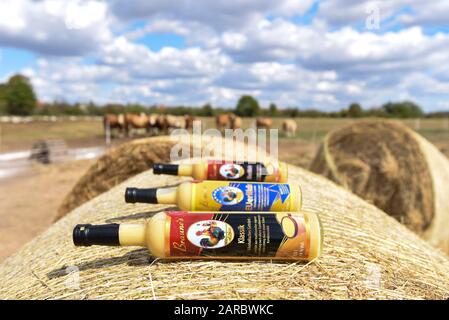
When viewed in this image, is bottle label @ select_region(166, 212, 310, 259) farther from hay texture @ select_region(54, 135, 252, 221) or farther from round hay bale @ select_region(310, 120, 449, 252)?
round hay bale @ select_region(310, 120, 449, 252)

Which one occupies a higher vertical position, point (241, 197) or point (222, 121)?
point (222, 121)

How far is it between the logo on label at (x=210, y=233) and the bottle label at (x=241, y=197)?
43cm

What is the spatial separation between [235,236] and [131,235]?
0.55 m

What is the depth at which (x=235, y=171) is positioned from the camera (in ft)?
10.2

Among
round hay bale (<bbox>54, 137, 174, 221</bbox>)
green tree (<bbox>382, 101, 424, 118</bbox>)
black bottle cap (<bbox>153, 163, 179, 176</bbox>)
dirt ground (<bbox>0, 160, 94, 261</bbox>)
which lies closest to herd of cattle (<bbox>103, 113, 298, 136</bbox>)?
dirt ground (<bbox>0, 160, 94, 261</bbox>)

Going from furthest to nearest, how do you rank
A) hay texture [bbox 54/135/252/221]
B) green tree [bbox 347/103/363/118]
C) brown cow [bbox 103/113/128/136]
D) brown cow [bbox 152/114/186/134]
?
green tree [bbox 347/103/363/118] < brown cow [bbox 152/114/186/134] < brown cow [bbox 103/113/128/136] < hay texture [bbox 54/135/252/221]

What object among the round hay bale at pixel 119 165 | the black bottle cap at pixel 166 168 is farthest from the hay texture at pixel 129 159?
the black bottle cap at pixel 166 168

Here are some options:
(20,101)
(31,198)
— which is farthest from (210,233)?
(20,101)

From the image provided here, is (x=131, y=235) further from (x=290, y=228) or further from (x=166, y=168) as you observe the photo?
(x=166, y=168)

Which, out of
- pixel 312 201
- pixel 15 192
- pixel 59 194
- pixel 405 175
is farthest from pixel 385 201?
pixel 15 192

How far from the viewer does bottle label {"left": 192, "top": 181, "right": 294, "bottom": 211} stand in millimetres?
2500

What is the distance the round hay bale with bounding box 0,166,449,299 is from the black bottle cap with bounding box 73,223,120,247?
218 mm

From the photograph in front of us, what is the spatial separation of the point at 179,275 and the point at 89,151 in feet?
70.5
